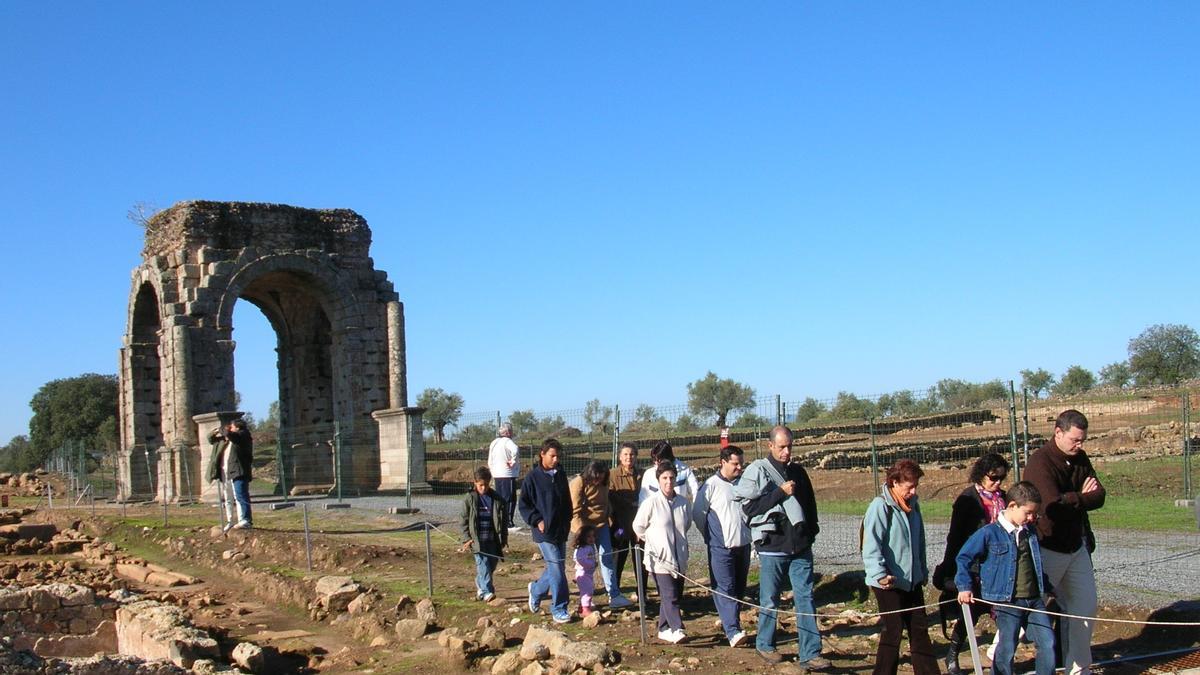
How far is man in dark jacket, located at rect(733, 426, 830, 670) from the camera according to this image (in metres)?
8.30

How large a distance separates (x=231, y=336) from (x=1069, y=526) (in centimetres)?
2207

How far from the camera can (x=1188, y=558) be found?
11.8 m

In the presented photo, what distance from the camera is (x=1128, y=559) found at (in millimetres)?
11773

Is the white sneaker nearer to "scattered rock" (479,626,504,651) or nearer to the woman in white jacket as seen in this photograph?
the woman in white jacket

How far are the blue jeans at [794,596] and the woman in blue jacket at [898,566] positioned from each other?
2.26 ft

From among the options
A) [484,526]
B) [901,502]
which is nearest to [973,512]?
[901,502]

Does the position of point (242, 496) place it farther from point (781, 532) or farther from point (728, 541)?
point (781, 532)

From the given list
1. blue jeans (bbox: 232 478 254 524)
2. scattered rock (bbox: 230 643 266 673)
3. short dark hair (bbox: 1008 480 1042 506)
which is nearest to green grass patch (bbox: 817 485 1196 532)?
short dark hair (bbox: 1008 480 1042 506)

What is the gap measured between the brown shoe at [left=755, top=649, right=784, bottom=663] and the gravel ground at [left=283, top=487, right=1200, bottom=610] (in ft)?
10.2

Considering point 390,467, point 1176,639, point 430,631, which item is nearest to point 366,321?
point 390,467

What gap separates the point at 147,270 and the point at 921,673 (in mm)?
24059

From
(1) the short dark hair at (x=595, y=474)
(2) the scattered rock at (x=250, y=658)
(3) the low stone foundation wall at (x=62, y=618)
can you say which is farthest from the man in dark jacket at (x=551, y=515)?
(3) the low stone foundation wall at (x=62, y=618)

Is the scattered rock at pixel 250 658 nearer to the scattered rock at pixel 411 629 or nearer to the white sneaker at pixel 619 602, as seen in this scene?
the scattered rock at pixel 411 629

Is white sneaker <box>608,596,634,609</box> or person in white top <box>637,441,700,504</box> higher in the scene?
person in white top <box>637,441,700,504</box>
